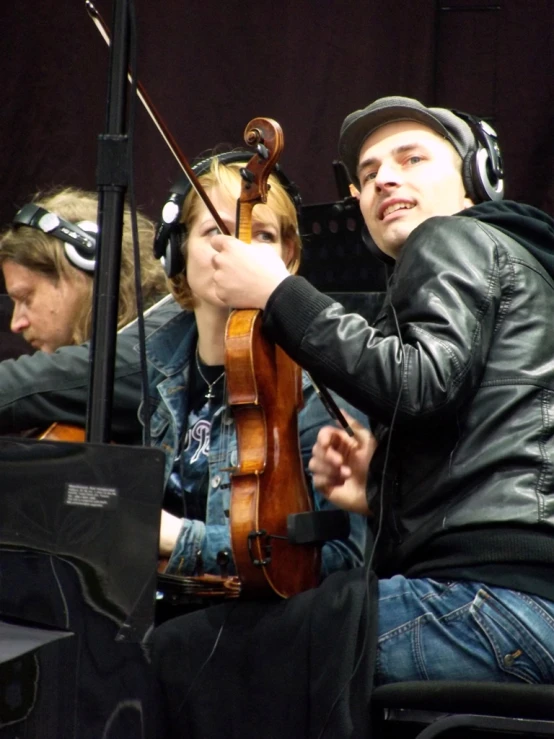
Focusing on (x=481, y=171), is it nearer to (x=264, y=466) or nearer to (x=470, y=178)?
(x=470, y=178)

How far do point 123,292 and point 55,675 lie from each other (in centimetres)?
135

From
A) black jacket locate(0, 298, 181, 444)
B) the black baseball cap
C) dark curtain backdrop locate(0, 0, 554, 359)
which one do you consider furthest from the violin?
dark curtain backdrop locate(0, 0, 554, 359)

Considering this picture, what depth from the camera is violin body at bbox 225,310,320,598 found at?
1469mm

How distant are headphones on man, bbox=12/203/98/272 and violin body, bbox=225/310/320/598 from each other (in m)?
0.91

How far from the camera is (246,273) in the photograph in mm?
1495

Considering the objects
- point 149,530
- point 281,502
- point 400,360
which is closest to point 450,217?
point 400,360

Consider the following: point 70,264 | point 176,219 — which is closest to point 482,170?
point 176,219

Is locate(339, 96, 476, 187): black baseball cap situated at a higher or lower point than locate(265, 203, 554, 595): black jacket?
higher

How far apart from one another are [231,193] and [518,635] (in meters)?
0.99

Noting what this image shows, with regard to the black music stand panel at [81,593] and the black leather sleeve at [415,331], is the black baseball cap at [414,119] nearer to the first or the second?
the black leather sleeve at [415,331]

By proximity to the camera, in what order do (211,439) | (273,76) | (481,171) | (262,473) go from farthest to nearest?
(273,76) < (211,439) < (481,171) < (262,473)

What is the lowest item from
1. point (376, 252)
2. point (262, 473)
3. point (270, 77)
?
point (262, 473)

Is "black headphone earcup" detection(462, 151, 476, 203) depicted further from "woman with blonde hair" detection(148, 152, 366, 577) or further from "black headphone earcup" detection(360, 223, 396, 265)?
"woman with blonde hair" detection(148, 152, 366, 577)

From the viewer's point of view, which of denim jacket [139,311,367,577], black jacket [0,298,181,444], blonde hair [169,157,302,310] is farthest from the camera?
black jacket [0,298,181,444]
